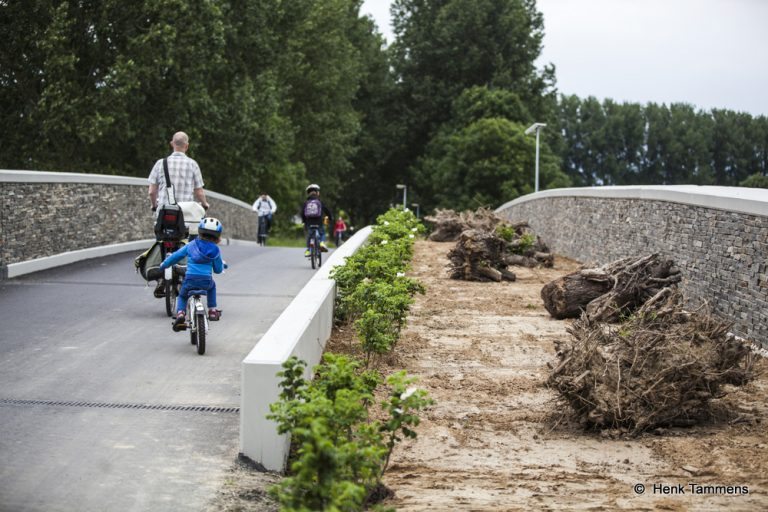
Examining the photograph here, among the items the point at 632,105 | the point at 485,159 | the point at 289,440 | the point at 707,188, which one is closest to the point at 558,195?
the point at 707,188

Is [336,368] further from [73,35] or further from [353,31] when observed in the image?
[353,31]

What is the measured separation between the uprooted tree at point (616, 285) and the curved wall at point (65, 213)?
7.83 metres

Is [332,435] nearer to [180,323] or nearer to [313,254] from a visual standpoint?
[180,323]

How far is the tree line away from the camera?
3238 cm

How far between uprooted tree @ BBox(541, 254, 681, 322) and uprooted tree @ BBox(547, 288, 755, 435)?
4176 mm

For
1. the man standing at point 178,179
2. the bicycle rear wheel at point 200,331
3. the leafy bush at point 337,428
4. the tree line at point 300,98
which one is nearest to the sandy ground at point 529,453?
the leafy bush at point 337,428

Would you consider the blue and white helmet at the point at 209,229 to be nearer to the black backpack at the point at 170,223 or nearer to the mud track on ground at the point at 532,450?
the black backpack at the point at 170,223

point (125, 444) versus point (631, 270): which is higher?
point (631, 270)

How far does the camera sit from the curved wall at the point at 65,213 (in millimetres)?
14938

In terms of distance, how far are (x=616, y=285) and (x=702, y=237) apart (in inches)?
49.6

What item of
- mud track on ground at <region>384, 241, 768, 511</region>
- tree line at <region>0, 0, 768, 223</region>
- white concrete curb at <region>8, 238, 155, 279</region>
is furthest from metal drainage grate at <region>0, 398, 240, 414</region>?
tree line at <region>0, 0, 768, 223</region>

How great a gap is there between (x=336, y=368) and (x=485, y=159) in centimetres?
5517

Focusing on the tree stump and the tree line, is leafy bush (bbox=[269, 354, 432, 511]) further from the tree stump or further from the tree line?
the tree line

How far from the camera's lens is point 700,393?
23.9ft
